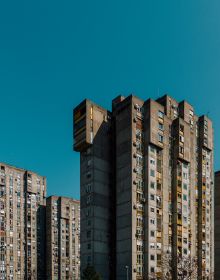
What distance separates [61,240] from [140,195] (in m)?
71.9

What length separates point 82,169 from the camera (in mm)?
78188

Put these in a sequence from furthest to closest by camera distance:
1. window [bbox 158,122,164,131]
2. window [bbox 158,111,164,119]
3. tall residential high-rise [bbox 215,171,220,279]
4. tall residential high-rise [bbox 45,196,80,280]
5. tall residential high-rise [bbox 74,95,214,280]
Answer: tall residential high-rise [bbox 45,196,80,280] → tall residential high-rise [bbox 215,171,220,279] → window [bbox 158,111,164,119] → window [bbox 158,122,164,131] → tall residential high-rise [bbox 74,95,214,280]

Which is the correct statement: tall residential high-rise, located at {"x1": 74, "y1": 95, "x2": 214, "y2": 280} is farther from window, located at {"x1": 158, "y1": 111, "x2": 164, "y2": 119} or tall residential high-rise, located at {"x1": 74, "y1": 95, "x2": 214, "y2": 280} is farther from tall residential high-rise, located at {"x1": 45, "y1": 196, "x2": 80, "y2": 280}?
tall residential high-rise, located at {"x1": 45, "y1": 196, "x2": 80, "y2": 280}

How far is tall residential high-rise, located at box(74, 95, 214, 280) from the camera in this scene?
71.9 m

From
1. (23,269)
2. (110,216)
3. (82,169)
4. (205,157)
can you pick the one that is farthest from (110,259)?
(23,269)

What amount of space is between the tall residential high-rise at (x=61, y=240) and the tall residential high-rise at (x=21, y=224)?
3399mm

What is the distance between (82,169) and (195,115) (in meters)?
34.1

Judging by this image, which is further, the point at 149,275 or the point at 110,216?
the point at 110,216

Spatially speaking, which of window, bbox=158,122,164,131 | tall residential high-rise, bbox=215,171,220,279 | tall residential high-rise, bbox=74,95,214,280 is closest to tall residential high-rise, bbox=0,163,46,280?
tall residential high-rise, bbox=74,95,214,280

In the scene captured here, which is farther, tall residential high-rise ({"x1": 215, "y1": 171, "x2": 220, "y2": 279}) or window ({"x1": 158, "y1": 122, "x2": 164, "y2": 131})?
tall residential high-rise ({"x1": 215, "y1": 171, "x2": 220, "y2": 279})

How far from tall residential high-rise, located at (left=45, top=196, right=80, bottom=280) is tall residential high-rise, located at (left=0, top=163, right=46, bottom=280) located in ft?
11.2

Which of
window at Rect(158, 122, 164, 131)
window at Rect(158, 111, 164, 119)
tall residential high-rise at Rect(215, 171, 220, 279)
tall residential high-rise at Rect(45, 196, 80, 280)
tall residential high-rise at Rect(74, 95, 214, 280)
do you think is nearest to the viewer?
tall residential high-rise at Rect(74, 95, 214, 280)

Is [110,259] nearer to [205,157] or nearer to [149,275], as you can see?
[149,275]

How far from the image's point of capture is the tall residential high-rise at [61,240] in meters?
133
